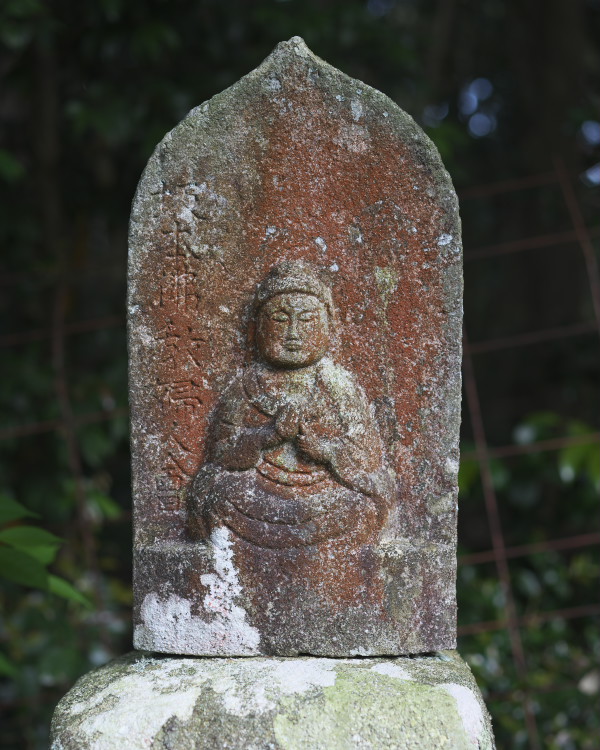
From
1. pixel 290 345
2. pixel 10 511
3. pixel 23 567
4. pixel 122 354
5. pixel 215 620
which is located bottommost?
pixel 215 620

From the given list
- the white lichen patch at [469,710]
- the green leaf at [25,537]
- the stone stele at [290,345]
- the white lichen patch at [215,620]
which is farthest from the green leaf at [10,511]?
the white lichen patch at [469,710]

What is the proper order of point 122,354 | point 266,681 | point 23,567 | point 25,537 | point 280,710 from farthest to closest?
point 122,354 → point 25,537 → point 23,567 → point 266,681 → point 280,710

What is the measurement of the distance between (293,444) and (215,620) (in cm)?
49

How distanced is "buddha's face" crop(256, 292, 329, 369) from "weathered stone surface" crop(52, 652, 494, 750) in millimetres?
759

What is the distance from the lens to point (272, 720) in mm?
2010

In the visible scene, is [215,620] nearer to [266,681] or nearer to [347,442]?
[266,681]

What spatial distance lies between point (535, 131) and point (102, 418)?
3629mm

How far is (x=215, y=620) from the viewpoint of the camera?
2330mm

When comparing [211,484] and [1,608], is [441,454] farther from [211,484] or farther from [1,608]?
[1,608]

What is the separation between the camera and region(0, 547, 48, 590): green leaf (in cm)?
231

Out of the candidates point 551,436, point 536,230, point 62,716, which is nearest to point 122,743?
point 62,716

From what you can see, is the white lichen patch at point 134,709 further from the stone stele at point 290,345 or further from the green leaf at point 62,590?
the green leaf at point 62,590

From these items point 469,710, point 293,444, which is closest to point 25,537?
point 293,444

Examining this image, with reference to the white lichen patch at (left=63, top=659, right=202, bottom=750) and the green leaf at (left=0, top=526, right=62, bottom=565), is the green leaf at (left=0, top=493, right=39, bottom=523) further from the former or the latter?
the white lichen patch at (left=63, top=659, right=202, bottom=750)
